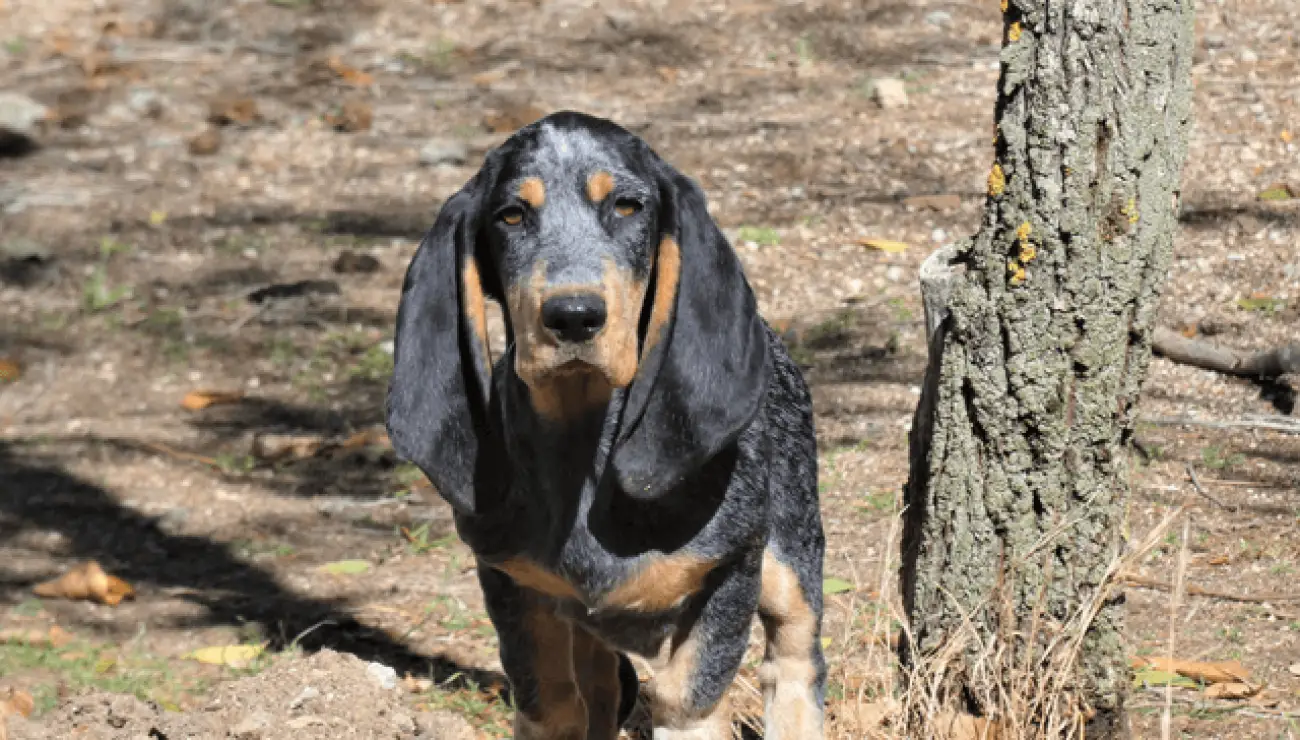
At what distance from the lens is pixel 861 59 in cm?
1052

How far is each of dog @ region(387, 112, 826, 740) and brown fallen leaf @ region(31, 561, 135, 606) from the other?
10.2 ft

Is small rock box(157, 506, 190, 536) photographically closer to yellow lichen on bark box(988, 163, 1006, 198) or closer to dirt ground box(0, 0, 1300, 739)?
dirt ground box(0, 0, 1300, 739)

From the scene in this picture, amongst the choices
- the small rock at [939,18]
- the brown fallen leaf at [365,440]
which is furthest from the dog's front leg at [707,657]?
the small rock at [939,18]

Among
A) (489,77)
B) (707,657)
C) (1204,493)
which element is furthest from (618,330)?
(489,77)

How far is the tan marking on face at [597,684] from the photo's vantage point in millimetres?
4516

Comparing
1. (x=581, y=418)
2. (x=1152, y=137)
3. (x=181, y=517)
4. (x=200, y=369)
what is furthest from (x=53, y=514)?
(x=1152, y=137)

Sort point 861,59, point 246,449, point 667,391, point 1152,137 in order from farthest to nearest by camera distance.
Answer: point 861,59 < point 246,449 < point 1152,137 < point 667,391

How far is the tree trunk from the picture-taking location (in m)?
4.23

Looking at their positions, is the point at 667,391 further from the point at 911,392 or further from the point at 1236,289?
the point at 1236,289

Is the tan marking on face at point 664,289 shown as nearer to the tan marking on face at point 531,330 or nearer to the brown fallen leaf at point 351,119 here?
the tan marking on face at point 531,330

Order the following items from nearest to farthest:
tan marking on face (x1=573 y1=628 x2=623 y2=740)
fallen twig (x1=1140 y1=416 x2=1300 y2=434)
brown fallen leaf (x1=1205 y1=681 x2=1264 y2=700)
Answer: tan marking on face (x1=573 y1=628 x2=623 y2=740)
brown fallen leaf (x1=1205 y1=681 x2=1264 y2=700)
fallen twig (x1=1140 y1=416 x2=1300 y2=434)

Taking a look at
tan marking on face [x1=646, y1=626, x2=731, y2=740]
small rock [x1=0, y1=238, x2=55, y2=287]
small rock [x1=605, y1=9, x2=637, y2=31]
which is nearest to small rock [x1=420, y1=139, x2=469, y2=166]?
small rock [x1=605, y1=9, x2=637, y2=31]

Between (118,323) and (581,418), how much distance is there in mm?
5846

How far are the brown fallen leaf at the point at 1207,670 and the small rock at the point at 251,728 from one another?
262 cm
